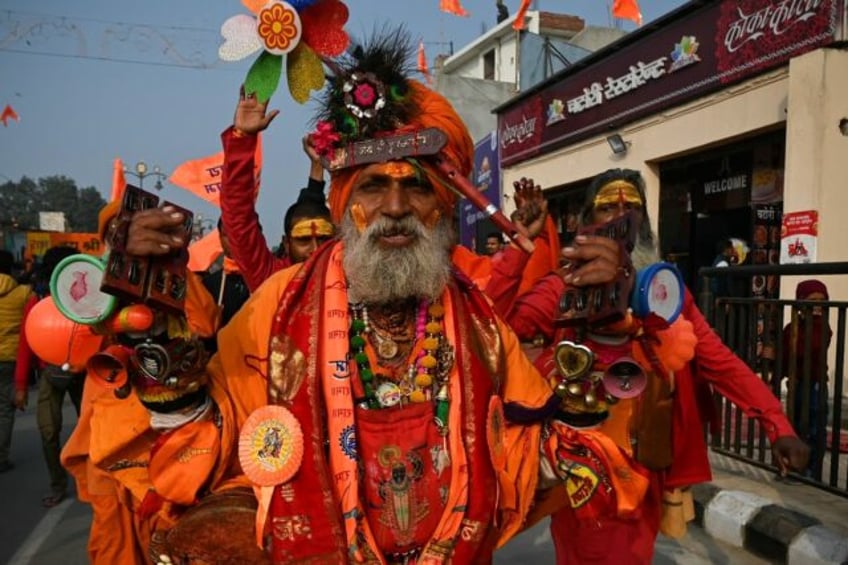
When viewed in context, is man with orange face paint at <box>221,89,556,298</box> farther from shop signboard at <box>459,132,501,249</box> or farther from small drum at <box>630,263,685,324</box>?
shop signboard at <box>459,132,501,249</box>

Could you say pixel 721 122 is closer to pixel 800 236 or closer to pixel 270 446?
pixel 800 236

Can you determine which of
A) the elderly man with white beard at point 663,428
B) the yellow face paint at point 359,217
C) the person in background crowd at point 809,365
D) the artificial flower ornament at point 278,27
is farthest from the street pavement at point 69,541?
the artificial flower ornament at point 278,27

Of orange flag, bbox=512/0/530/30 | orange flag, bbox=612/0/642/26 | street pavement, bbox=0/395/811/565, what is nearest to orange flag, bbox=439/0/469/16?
orange flag, bbox=512/0/530/30

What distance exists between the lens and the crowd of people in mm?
1523

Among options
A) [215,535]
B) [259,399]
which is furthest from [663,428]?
[215,535]

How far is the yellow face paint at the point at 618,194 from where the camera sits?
285cm

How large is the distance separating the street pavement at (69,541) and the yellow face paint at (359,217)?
2897 mm

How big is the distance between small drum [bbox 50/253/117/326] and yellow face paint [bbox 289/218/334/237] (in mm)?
2297

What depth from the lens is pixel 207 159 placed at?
4.68m

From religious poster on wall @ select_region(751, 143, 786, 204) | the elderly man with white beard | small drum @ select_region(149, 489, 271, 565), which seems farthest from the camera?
religious poster on wall @ select_region(751, 143, 786, 204)

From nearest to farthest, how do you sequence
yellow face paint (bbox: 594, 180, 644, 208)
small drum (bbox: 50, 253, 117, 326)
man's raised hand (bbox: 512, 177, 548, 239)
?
small drum (bbox: 50, 253, 117, 326) → yellow face paint (bbox: 594, 180, 644, 208) → man's raised hand (bbox: 512, 177, 548, 239)

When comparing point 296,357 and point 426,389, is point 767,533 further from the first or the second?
point 296,357

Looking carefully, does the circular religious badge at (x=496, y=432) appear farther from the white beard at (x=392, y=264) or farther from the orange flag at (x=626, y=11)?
the orange flag at (x=626, y=11)

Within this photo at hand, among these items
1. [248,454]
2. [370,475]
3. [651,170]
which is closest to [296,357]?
[248,454]
